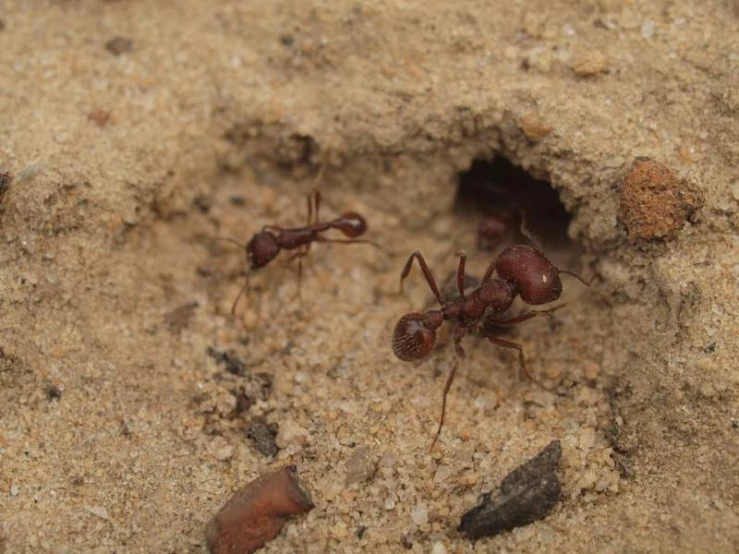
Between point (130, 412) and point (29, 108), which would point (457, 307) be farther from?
point (29, 108)

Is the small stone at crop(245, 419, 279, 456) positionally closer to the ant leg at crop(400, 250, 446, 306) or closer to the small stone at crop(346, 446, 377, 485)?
the small stone at crop(346, 446, 377, 485)

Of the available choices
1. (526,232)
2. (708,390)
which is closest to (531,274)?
(526,232)

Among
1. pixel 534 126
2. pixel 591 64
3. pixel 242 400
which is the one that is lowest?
pixel 242 400

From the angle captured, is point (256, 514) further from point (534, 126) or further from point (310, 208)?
point (534, 126)

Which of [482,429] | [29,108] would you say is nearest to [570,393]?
[482,429]

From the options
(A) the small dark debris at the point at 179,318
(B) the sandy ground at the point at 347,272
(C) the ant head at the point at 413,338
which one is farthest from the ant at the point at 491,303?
(A) the small dark debris at the point at 179,318

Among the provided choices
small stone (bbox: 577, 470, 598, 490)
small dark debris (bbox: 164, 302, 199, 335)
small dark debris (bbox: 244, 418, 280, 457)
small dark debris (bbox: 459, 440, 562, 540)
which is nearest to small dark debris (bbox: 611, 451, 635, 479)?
small stone (bbox: 577, 470, 598, 490)

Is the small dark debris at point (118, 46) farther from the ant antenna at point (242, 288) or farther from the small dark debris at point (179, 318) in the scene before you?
the small dark debris at point (179, 318)
